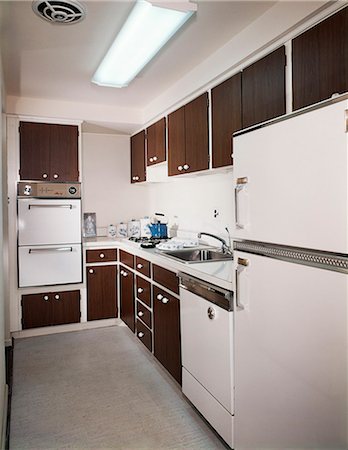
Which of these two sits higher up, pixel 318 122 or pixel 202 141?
pixel 202 141

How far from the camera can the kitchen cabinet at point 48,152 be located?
3.76 m

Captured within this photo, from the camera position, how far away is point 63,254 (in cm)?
390

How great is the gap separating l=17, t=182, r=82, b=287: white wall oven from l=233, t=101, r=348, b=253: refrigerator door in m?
2.64

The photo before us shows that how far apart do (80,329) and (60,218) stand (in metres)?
1.25

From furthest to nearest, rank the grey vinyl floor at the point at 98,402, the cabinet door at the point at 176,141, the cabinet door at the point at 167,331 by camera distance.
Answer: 1. the cabinet door at the point at 176,141
2. the cabinet door at the point at 167,331
3. the grey vinyl floor at the point at 98,402

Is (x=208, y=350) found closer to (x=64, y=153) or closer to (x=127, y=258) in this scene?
(x=127, y=258)

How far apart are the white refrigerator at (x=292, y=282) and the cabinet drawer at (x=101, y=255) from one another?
2538 millimetres

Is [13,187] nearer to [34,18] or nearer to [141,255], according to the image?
[141,255]

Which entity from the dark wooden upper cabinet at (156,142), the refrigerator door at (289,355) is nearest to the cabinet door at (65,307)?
the dark wooden upper cabinet at (156,142)

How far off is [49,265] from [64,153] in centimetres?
122

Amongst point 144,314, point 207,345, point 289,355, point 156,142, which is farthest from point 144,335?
point 289,355

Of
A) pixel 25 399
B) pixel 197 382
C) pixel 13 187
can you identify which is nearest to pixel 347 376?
pixel 197 382

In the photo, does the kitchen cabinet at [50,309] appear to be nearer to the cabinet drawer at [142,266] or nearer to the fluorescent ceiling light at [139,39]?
the cabinet drawer at [142,266]

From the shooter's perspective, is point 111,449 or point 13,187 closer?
point 111,449
